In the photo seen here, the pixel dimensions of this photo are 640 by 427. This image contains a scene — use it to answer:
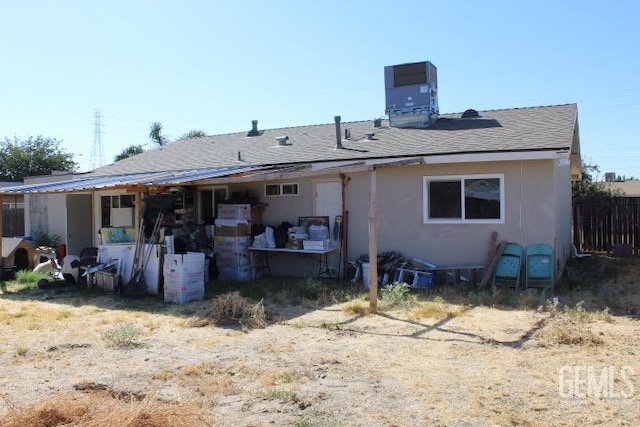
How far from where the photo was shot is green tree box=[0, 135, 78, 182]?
37625 millimetres

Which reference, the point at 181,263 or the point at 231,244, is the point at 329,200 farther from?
the point at 181,263

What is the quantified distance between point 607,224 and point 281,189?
398 inches

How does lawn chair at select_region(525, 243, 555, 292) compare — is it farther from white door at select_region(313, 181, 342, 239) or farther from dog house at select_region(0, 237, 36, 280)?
dog house at select_region(0, 237, 36, 280)

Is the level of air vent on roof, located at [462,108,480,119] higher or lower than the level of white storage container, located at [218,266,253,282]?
higher

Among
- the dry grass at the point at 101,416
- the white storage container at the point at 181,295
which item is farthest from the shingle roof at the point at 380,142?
the dry grass at the point at 101,416

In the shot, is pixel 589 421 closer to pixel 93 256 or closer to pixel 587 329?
pixel 587 329

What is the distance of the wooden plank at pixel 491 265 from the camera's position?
11172 mm

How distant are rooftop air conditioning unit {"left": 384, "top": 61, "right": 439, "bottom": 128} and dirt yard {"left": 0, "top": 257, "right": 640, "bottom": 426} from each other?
6.30 meters

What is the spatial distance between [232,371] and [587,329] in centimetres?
438

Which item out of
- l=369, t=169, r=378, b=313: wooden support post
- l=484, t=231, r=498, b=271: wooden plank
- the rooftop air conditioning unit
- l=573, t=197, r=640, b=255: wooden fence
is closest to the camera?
l=369, t=169, r=378, b=313: wooden support post

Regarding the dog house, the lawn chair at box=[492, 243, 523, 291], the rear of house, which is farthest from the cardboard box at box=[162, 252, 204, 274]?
the dog house

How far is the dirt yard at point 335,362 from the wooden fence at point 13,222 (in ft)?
44.2

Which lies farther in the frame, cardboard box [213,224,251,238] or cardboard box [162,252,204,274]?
cardboard box [213,224,251,238]

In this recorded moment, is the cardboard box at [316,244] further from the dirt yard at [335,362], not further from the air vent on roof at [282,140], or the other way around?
the air vent on roof at [282,140]
